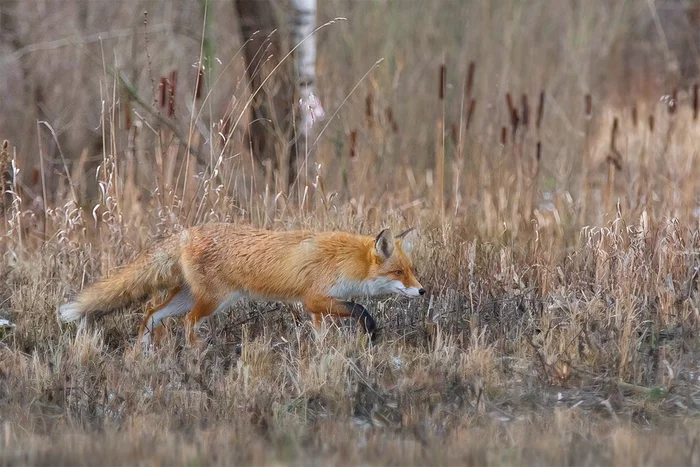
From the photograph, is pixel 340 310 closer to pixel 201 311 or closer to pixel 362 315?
pixel 362 315

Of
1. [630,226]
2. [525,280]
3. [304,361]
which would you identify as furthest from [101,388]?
[630,226]

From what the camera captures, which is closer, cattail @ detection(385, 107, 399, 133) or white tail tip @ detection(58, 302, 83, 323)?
white tail tip @ detection(58, 302, 83, 323)

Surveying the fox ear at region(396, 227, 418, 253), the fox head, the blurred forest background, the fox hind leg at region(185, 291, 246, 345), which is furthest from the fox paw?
the blurred forest background

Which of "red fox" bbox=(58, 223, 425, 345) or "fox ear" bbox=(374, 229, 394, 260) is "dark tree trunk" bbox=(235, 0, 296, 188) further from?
"fox ear" bbox=(374, 229, 394, 260)

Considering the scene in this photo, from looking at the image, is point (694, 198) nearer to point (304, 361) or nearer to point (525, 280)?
point (525, 280)

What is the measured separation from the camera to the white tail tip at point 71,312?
561 cm

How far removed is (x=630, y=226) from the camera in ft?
21.9

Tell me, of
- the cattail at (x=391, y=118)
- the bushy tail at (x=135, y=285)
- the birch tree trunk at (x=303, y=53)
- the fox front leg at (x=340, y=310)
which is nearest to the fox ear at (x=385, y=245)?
the fox front leg at (x=340, y=310)

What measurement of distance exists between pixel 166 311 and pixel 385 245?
1.30 meters

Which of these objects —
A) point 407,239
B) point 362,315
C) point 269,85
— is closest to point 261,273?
point 362,315

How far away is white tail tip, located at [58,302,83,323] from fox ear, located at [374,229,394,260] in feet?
5.52

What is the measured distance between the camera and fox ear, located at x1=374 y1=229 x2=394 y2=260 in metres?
5.38

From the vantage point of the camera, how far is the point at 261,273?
546cm

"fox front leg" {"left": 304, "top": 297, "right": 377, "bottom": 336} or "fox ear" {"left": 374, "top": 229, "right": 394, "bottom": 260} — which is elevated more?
"fox ear" {"left": 374, "top": 229, "right": 394, "bottom": 260}
